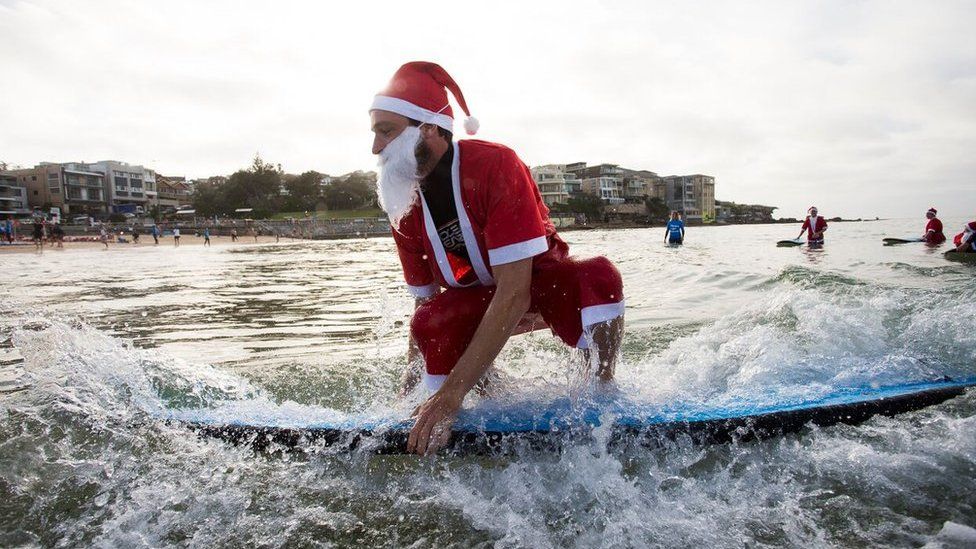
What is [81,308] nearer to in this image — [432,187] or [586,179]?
[432,187]

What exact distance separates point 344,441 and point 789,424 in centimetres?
184

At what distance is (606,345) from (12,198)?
329ft

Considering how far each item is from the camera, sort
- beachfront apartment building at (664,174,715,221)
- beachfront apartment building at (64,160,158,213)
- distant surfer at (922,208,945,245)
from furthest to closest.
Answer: beachfront apartment building at (664,174,715,221)
beachfront apartment building at (64,160,158,213)
distant surfer at (922,208,945,245)

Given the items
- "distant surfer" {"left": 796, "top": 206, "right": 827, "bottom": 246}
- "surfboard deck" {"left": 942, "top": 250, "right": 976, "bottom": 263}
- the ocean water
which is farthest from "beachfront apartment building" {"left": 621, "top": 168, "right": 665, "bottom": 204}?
the ocean water

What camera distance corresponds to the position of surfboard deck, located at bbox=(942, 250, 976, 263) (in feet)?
39.3

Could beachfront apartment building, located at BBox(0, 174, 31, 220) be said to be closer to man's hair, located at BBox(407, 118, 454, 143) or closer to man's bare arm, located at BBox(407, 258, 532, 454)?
man's hair, located at BBox(407, 118, 454, 143)

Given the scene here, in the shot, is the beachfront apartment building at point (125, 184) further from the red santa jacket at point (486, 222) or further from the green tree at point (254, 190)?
the red santa jacket at point (486, 222)

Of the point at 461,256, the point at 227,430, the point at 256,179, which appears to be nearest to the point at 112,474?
the point at 227,430

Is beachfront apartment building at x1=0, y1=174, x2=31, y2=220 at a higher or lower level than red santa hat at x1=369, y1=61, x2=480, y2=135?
higher

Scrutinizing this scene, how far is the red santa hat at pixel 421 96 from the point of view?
234 centimetres

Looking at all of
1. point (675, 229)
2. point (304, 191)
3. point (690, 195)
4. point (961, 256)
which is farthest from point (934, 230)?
point (690, 195)

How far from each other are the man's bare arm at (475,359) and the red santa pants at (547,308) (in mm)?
261

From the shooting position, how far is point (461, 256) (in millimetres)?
2533

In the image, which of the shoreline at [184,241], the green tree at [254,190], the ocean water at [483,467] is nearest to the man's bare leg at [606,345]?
the ocean water at [483,467]
